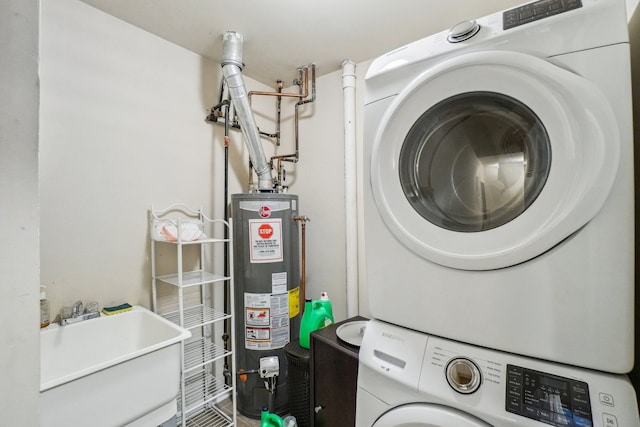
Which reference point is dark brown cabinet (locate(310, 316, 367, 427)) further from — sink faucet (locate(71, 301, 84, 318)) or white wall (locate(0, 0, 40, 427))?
sink faucet (locate(71, 301, 84, 318))

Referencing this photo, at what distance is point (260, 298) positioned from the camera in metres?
1.63

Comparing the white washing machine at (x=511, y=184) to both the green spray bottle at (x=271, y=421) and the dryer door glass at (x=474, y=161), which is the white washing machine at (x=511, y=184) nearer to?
the dryer door glass at (x=474, y=161)

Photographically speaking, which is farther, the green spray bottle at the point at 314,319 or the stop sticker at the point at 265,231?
the stop sticker at the point at 265,231

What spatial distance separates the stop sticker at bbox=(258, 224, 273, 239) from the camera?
166cm

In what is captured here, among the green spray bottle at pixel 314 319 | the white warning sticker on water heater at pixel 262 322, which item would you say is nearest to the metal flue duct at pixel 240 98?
the white warning sticker on water heater at pixel 262 322

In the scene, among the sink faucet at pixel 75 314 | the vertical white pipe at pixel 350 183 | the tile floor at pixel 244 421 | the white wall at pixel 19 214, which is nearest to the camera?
the white wall at pixel 19 214

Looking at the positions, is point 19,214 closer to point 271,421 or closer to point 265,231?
point 265,231

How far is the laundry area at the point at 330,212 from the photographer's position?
538 mm

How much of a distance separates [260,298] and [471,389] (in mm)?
1241

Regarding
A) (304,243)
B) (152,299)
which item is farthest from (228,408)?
(304,243)

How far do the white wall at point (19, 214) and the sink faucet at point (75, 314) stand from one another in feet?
2.87

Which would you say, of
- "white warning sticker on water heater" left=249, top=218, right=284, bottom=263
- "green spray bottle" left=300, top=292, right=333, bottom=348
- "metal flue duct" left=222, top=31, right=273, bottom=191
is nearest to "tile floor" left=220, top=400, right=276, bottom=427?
"green spray bottle" left=300, top=292, right=333, bottom=348

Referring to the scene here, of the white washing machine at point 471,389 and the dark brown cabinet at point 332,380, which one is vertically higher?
the white washing machine at point 471,389

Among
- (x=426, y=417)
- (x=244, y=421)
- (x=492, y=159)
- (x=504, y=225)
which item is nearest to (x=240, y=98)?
(x=492, y=159)
